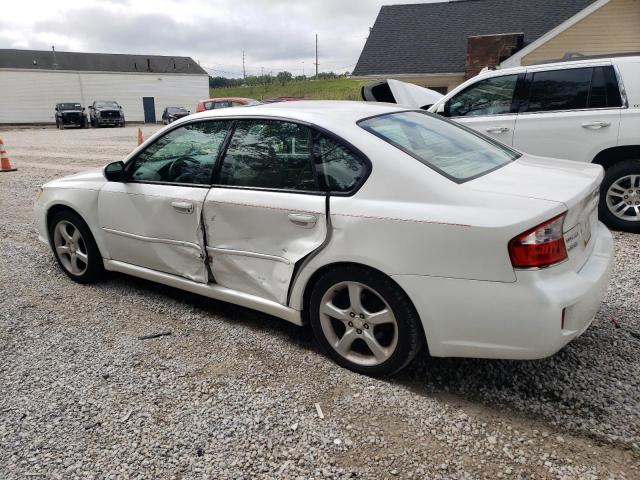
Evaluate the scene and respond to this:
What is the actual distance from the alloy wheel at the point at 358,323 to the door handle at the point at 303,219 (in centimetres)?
38

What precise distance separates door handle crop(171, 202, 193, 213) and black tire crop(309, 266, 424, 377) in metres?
1.09

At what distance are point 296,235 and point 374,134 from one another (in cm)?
74

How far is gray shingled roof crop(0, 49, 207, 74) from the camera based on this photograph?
1709 inches

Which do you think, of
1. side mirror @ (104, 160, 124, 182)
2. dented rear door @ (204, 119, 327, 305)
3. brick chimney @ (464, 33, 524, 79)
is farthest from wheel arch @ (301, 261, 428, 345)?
brick chimney @ (464, 33, 524, 79)

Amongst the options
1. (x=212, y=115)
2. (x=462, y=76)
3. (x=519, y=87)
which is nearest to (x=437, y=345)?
(x=212, y=115)

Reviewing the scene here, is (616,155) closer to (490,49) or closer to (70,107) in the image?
(490,49)

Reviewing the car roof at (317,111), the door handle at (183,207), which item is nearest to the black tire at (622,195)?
the car roof at (317,111)

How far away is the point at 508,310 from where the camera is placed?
2324mm

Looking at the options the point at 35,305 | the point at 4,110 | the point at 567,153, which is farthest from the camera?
the point at 4,110

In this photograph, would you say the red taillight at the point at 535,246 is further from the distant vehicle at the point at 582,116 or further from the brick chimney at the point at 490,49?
the brick chimney at the point at 490,49

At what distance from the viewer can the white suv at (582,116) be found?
5379 mm

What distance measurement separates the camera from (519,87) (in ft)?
19.9

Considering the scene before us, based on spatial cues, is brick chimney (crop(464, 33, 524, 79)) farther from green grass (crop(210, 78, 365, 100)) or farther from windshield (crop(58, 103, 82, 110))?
windshield (crop(58, 103, 82, 110))

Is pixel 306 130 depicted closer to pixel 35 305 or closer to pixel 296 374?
pixel 296 374
